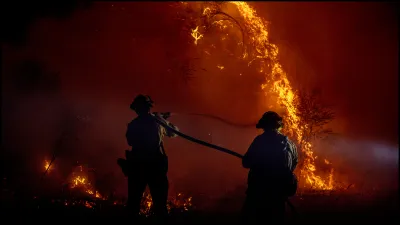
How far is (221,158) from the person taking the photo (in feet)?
47.3

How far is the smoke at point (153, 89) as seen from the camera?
1289 centimetres

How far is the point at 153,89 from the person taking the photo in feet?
51.7

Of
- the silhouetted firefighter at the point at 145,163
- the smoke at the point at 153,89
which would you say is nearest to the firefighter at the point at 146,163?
the silhouetted firefighter at the point at 145,163

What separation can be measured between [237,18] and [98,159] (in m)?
7.38

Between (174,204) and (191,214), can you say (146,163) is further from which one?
(174,204)

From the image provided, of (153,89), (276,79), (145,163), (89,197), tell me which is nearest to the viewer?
(145,163)

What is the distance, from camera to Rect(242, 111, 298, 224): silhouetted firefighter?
5.32 m

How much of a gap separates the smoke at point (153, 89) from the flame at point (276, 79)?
0.94m

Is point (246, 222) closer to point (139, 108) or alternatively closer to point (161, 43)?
point (139, 108)

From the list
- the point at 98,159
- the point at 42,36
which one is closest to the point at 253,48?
the point at 98,159

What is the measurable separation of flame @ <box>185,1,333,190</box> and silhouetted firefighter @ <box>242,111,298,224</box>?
26.1 feet

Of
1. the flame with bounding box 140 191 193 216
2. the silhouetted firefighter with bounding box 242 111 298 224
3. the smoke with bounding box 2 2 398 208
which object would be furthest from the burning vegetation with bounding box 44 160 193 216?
the silhouetted firefighter with bounding box 242 111 298 224

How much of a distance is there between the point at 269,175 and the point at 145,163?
222 cm

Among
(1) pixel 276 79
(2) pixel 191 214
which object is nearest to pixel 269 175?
(2) pixel 191 214
